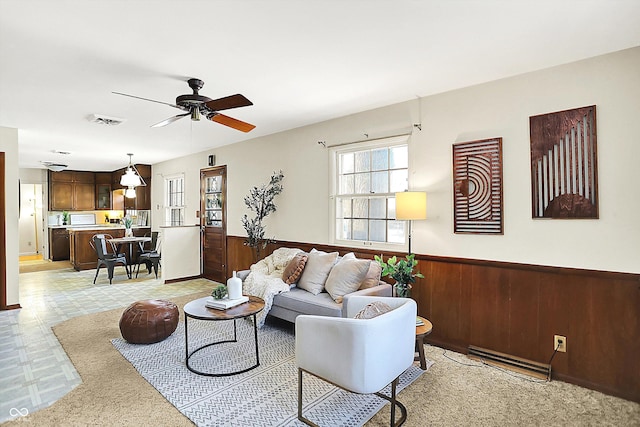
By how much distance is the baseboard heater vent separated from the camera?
283 cm

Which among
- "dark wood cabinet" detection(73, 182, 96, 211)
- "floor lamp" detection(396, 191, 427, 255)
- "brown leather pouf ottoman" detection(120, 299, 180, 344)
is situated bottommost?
"brown leather pouf ottoman" detection(120, 299, 180, 344)

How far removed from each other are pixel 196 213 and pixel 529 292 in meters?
5.98

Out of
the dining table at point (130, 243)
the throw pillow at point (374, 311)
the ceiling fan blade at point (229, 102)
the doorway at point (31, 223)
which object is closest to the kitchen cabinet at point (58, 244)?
the doorway at point (31, 223)

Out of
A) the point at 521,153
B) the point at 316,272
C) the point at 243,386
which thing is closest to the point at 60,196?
the point at 316,272

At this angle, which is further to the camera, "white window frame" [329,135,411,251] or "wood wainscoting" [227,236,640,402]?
"white window frame" [329,135,411,251]

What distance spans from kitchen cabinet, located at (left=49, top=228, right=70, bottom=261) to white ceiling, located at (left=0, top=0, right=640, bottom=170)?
595 centimetres

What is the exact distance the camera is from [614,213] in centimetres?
258

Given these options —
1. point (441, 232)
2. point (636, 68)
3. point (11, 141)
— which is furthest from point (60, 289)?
point (636, 68)

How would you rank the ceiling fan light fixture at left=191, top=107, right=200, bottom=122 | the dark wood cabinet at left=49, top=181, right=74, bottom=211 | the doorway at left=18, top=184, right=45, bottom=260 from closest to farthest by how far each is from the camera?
the ceiling fan light fixture at left=191, top=107, right=200, bottom=122 → the dark wood cabinet at left=49, top=181, right=74, bottom=211 → the doorway at left=18, top=184, right=45, bottom=260

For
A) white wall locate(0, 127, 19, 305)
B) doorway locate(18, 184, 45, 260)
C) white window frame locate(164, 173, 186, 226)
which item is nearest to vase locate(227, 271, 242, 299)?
white wall locate(0, 127, 19, 305)

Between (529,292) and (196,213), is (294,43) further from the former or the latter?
(196,213)

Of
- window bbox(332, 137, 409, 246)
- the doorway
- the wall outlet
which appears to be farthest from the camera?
the doorway

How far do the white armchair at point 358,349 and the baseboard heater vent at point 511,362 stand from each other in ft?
4.00

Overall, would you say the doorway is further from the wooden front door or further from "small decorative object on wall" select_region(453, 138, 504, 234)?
"small decorative object on wall" select_region(453, 138, 504, 234)
